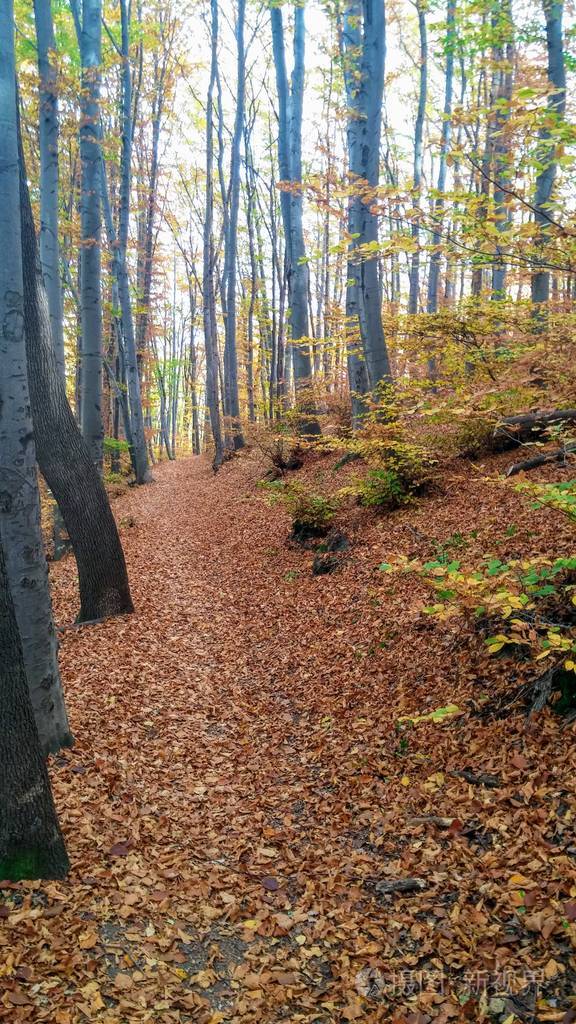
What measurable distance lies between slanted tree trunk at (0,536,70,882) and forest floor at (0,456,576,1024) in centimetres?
17

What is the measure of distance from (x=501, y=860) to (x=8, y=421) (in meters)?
4.07

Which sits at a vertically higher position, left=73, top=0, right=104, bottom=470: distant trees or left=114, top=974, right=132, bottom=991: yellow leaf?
left=73, top=0, right=104, bottom=470: distant trees

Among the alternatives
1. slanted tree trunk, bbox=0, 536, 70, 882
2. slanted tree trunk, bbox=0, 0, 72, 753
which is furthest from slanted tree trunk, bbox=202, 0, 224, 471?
slanted tree trunk, bbox=0, 536, 70, 882

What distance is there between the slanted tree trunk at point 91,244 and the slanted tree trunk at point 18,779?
511 cm

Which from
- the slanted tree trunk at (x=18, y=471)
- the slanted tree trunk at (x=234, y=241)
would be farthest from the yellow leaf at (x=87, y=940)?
the slanted tree trunk at (x=234, y=241)

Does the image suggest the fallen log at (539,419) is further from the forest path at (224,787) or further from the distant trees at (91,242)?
the distant trees at (91,242)

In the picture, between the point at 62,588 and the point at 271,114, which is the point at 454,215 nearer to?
the point at 62,588

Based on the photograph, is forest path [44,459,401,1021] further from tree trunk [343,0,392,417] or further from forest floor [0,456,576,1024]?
tree trunk [343,0,392,417]

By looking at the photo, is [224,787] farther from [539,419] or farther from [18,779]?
[539,419]

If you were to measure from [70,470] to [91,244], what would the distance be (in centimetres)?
380

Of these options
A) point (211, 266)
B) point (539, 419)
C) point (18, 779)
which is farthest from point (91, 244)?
point (211, 266)

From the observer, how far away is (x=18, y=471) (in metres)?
4.12

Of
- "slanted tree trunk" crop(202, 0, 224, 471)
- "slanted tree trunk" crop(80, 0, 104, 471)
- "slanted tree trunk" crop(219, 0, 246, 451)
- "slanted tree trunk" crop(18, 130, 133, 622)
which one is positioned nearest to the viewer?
"slanted tree trunk" crop(18, 130, 133, 622)

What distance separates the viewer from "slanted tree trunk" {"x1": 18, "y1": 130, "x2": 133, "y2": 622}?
6.07 metres
